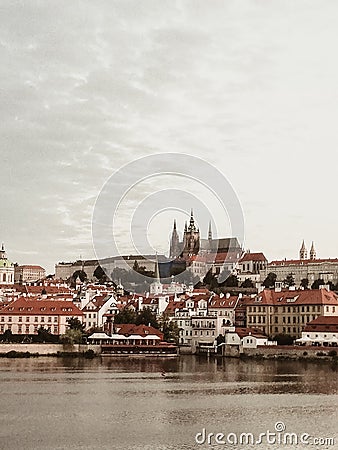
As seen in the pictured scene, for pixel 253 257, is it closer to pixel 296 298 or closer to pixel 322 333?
pixel 296 298

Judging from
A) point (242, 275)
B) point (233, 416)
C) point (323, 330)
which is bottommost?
point (233, 416)

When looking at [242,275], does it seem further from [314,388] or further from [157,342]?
[314,388]

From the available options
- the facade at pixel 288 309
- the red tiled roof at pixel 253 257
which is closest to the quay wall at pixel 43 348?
the facade at pixel 288 309

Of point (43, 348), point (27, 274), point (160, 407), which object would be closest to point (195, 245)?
point (27, 274)

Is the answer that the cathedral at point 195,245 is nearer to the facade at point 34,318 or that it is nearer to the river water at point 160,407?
the facade at point 34,318

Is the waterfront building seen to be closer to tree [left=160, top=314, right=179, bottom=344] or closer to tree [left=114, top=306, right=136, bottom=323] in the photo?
tree [left=160, top=314, right=179, bottom=344]

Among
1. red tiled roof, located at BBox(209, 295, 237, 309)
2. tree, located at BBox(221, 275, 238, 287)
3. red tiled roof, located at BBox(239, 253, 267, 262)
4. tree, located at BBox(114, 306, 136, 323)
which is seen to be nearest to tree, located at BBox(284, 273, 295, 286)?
red tiled roof, located at BBox(239, 253, 267, 262)

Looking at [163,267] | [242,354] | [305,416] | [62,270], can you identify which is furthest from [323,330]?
Result: [62,270]
